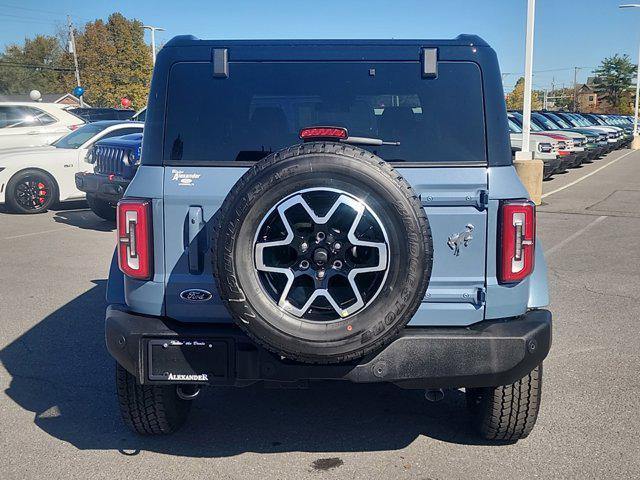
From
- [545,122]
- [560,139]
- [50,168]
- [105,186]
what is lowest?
[105,186]

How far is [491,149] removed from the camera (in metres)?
3.47

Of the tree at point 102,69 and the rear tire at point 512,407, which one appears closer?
the rear tire at point 512,407

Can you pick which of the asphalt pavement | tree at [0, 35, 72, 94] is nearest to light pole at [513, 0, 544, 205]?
the asphalt pavement

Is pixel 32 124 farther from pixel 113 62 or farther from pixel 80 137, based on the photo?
pixel 113 62

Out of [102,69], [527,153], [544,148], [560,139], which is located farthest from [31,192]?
[102,69]

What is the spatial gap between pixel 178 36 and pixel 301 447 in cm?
222

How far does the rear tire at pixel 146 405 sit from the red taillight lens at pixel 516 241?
5.89 ft

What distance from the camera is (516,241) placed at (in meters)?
3.41

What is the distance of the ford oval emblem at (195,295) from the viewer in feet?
11.3

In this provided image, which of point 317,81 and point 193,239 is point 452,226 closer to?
point 317,81

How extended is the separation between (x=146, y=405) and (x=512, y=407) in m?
1.88

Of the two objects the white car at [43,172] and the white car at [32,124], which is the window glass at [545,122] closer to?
the white car at [32,124]

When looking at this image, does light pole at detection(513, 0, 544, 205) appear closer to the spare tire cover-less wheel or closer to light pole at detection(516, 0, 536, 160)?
light pole at detection(516, 0, 536, 160)

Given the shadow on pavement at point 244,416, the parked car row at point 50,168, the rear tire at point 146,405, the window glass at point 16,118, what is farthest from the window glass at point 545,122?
the rear tire at point 146,405
